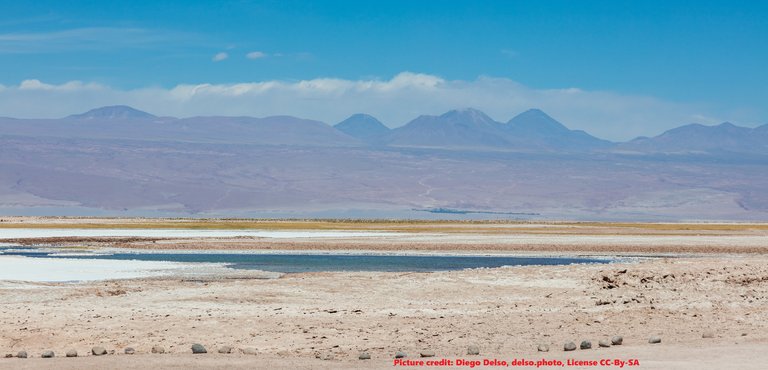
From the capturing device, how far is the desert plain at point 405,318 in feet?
54.7

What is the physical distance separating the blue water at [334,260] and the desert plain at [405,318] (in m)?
8.70

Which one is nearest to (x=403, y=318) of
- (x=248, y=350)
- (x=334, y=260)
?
(x=248, y=350)

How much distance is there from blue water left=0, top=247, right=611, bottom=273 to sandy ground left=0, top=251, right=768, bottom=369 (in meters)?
11.5

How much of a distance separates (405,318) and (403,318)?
4 cm

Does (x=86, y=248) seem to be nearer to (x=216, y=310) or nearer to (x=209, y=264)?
(x=209, y=264)

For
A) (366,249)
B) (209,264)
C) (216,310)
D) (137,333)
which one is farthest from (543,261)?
(137,333)

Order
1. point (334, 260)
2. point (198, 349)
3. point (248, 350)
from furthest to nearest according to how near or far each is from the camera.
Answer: point (334, 260) → point (248, 350) → point (198, 349)

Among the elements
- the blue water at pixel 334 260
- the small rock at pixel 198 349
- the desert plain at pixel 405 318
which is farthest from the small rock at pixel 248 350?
the blue water at pixel 334 260

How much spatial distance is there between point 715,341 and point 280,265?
1006 inches

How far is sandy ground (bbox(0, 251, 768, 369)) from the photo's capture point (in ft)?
55.1

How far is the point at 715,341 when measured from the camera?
702 inches

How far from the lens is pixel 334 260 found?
46.1 metres

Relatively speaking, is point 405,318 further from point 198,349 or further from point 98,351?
point 98,351

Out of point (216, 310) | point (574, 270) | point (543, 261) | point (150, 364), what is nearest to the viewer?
point (150, 364)
